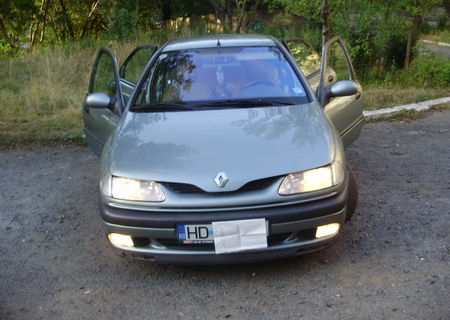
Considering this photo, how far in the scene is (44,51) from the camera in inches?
474

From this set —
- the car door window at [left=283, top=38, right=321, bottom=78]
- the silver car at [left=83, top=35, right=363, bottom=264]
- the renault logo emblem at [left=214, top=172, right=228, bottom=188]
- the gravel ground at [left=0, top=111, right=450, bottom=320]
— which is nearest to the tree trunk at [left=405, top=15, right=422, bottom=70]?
the car door window at [left=283, top=38, right=321, bottom=78]

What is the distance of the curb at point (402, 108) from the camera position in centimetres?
769

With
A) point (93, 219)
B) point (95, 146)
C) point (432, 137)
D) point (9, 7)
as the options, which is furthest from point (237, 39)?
point (9, 7)

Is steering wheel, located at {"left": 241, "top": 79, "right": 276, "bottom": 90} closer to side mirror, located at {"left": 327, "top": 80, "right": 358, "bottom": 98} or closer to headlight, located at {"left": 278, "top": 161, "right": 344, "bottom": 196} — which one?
side mirror, located at {"left": 327, "top": 80, "right": 358, "bottom": 98}

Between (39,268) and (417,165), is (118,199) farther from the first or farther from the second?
(417,165)

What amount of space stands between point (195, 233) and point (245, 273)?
0.56 metres

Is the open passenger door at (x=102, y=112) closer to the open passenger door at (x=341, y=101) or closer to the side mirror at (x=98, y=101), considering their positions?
the side mirror at (x=98, y=101)

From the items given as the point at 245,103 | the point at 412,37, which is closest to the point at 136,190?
the point at 245,103

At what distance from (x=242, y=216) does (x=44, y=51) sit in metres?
10.3

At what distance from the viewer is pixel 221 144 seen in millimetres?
3430

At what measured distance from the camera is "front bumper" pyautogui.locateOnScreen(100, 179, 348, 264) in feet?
10.3

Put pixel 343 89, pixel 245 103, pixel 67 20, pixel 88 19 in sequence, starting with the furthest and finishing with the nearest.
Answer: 1. pixel 88 19
2. pixel 67 20
3. pixel 343 89
4. pixel 245 103

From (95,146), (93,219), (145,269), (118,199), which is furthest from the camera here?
(95,146)

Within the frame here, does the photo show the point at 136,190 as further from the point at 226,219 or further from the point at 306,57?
the point at 306,57
